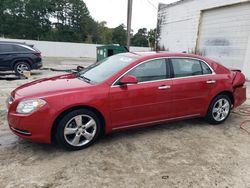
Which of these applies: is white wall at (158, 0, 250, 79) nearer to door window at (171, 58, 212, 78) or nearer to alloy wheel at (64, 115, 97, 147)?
door window at (171, 58, 212, 78)

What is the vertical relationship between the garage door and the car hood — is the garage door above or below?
above

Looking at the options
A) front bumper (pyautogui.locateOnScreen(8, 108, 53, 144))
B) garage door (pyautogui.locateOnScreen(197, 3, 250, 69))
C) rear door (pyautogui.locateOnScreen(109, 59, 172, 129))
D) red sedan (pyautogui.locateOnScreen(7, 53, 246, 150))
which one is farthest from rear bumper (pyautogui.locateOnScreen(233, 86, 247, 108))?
garage door (pyautogui.locateOnScreen(197, 3, 250, 69))

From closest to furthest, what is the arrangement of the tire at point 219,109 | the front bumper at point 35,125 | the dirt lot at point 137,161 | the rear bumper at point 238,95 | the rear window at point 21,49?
the dirt lot at point 137,161 → the front bumper at point 35,125 → the tire at point 219,109 → the rear bumper at point 238,95 → the rear window at point 21,49

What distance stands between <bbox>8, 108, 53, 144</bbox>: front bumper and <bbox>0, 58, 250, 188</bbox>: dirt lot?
0.30 m

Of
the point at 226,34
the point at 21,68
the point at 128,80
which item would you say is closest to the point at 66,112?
the point at 128,80

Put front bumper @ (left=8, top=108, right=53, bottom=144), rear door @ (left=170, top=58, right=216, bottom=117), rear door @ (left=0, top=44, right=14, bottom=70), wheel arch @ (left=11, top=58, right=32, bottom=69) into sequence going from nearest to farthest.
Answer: front bumper @ (left=8, top=108, right=53, bottom=144) < rear door @ (left=170, top=58, right=216, bottom=117) < rear door @ (left=0, top=44, right=14, bottom=70) < wheel arch @ (left=11, top=58, right=32, bottom=69)

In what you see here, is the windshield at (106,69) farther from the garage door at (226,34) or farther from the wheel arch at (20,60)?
the garage door at (226,34)

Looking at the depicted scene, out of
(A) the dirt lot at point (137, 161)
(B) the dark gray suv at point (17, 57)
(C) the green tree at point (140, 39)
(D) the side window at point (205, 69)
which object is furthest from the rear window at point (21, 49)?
(C) the green tree at point (140, 39)

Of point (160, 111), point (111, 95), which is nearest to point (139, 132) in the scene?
point (160, 111)

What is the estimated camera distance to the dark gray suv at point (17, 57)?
10.7 meters

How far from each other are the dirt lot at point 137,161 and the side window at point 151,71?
103 centimetres

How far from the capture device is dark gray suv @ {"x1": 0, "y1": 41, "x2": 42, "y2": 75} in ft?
35.0

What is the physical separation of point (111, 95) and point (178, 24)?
14.2 metres

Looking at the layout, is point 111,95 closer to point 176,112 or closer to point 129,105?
point 129,105
